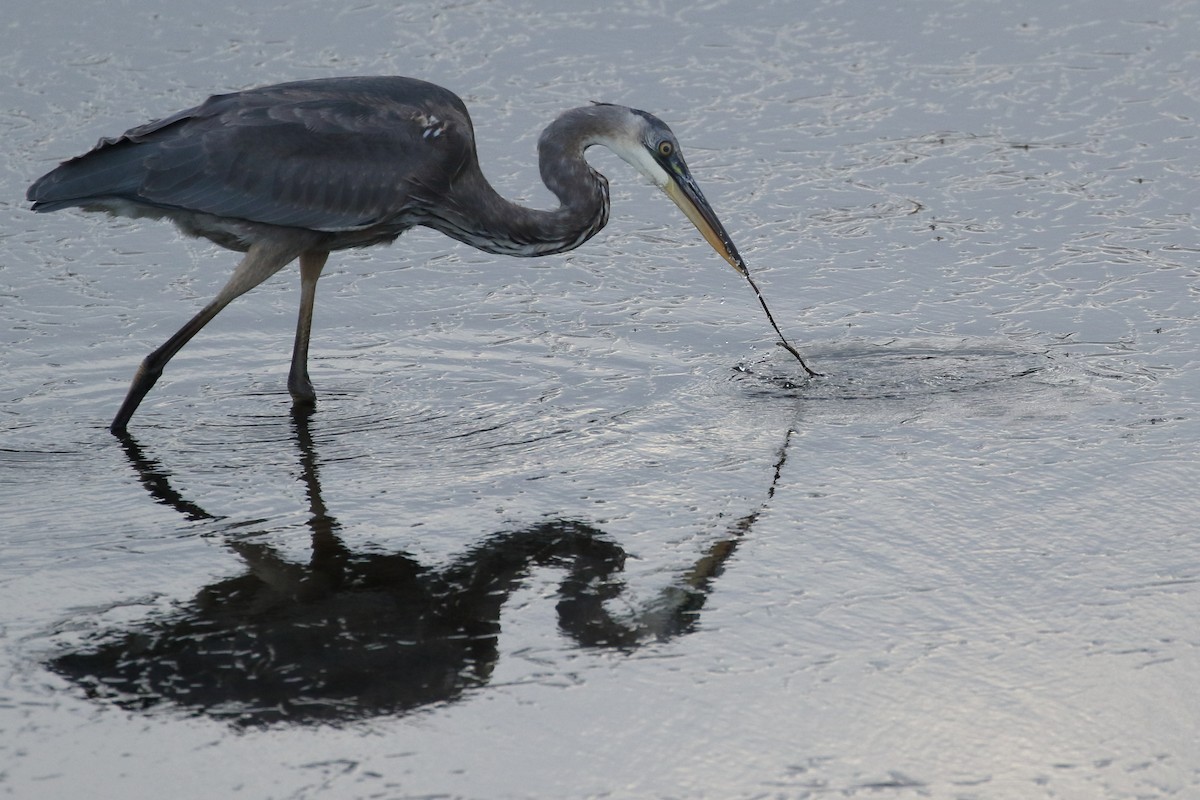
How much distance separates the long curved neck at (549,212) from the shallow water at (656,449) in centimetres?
43

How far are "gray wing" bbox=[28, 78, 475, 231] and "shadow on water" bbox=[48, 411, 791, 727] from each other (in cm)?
148

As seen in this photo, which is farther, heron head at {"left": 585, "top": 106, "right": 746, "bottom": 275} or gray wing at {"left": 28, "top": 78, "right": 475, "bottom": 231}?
heron head at {"left": 585, "top": 106, "right": 746, "bottom": 275}

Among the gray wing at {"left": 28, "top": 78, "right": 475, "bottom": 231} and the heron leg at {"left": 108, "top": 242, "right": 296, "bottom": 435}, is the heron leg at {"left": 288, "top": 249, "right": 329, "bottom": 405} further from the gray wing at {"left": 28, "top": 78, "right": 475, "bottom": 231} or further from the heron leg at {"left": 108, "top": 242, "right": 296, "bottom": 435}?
the gray wing at {"left": 28, "top": 78, "right": 475, "bottom": 231}

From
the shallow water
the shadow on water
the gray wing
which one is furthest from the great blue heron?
the shadow on water

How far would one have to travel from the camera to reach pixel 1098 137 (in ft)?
28.3

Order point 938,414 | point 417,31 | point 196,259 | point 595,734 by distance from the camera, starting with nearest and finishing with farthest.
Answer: point 595,734, point 938,414, point 196,259, point 417,31

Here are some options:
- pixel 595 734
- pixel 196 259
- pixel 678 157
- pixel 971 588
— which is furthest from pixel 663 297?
pixel 595 734

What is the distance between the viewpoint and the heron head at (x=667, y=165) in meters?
6.55

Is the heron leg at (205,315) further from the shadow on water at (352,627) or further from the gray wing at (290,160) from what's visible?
the shadow on water at (352,627)

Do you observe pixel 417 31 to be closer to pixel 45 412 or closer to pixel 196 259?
pixel 196 259

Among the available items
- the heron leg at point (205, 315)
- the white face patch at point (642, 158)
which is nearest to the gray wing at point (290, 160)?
the heron leg at point (205, 315)

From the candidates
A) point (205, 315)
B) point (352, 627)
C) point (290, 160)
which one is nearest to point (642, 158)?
point (290, 160)

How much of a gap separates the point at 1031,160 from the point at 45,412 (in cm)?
473

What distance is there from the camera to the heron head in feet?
21.5
